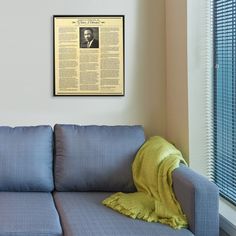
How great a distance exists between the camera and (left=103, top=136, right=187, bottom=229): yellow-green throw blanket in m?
2.54

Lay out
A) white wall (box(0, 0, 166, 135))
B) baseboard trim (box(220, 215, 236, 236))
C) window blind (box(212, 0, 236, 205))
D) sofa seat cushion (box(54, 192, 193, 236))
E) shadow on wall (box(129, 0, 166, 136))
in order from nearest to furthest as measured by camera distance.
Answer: sofa seat cushion (box(54, 192, 193, 236)), baseboard trim (box(220, 215, 236, 236)), window blind (box(212, 0, 236, 205)), white wall (box(0, 0, 166, 135)), shadow on wall (box(129, 0, 166, 136))

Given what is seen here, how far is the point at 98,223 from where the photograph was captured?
7.99ft

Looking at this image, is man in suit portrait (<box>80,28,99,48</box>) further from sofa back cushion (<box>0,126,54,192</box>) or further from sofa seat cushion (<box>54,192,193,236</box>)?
sofa seat cushion (<box>54,192,193,236</box>)

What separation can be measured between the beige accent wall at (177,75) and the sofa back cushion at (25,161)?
910 mm

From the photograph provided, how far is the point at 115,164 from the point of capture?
312 centimetres

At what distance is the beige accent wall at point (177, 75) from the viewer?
10.2 feet

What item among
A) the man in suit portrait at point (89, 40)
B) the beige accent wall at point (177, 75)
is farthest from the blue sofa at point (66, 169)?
the man in suit portrait at point (89, 40)

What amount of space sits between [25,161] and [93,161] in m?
0.45

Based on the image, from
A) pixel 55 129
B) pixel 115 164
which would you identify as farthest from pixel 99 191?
pixel 55 129

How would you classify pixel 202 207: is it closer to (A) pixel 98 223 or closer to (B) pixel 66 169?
(A) pixel 98 223

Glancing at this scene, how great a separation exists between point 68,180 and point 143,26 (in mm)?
1289

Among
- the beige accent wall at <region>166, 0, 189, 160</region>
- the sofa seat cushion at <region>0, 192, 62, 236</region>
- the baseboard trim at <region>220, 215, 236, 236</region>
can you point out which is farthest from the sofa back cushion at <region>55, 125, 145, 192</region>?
the baseboard trim at <region>220, 215, 236, 236</region>

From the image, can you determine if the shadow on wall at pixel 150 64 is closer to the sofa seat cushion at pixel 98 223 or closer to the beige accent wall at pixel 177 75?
the beige accent wall at pixel 177 75

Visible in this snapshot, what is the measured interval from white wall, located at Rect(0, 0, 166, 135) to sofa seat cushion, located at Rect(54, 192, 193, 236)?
81 cm
